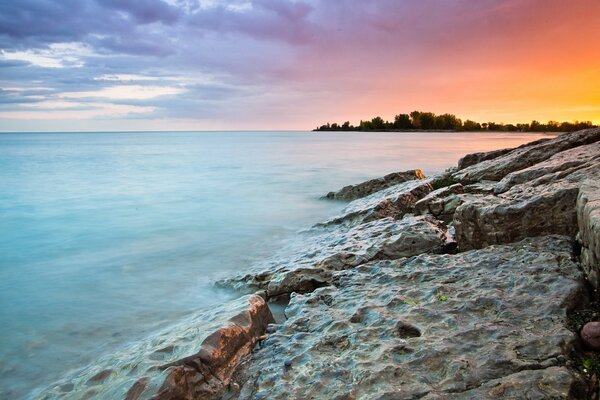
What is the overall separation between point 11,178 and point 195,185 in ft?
33.8

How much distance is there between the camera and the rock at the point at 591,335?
→ 2.53 meters

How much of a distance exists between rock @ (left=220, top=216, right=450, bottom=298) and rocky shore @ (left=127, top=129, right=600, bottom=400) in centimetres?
2

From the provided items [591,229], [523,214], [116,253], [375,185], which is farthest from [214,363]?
[375,185]

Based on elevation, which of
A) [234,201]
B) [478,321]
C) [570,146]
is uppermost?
[570,146]

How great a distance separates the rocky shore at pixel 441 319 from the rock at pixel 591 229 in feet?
0.05

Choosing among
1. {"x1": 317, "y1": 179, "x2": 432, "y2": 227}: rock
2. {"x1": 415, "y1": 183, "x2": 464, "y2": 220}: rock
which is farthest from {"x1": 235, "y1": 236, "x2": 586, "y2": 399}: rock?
{"x1": 317, "y1": 179, "x2": 432, "y2": 227}: rock

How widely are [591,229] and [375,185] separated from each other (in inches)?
362

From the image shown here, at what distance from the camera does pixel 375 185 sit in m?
12.2

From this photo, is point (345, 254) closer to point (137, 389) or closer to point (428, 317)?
point (428, 317)

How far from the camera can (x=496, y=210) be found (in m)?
4.60

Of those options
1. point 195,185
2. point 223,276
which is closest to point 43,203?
point 195,185

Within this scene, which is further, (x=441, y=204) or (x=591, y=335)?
(x=441, y=204)

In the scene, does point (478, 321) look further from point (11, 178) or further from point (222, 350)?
point (11, 178)

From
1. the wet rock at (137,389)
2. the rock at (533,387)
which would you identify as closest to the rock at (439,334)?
the rock at (533,387)
